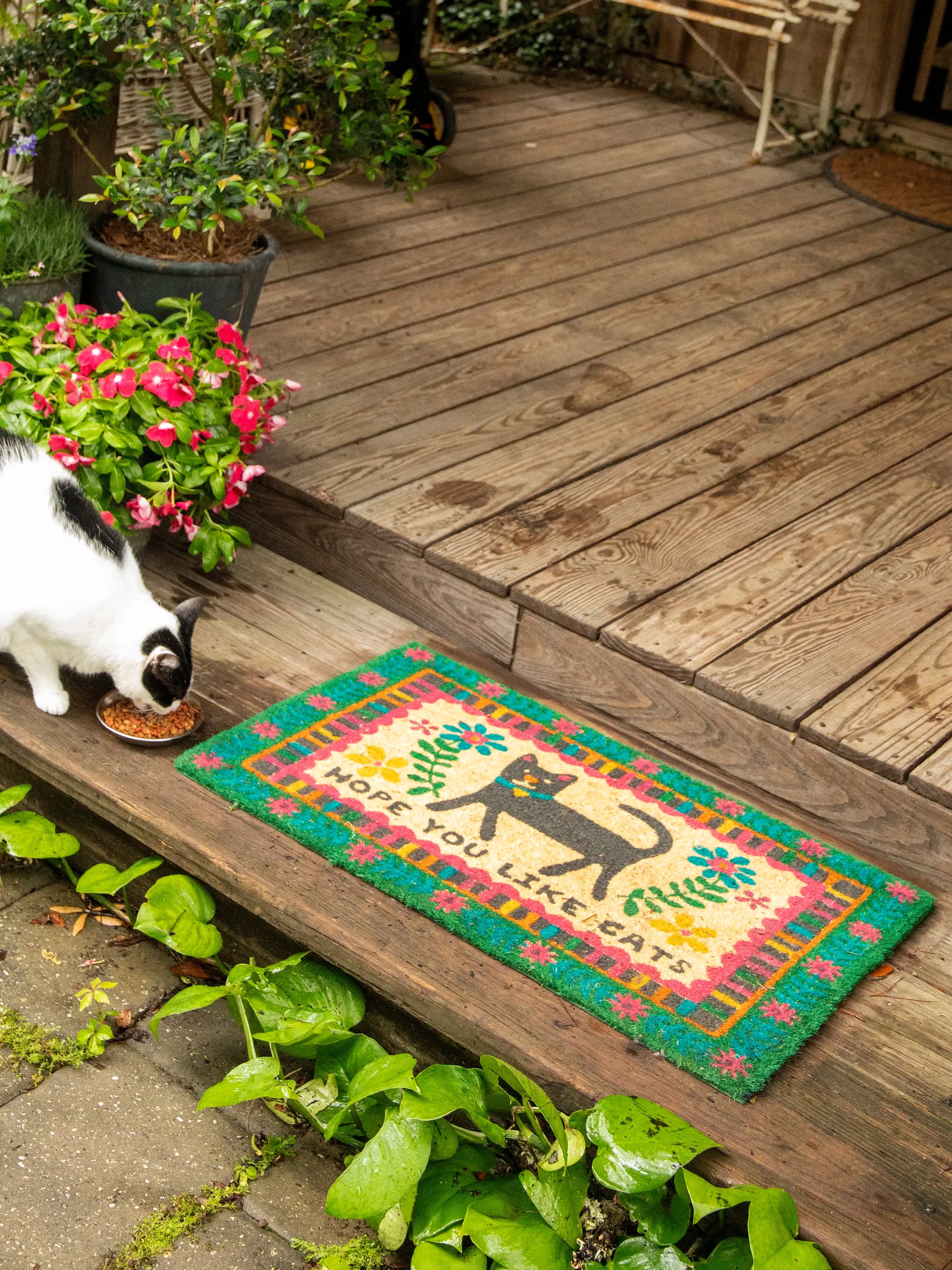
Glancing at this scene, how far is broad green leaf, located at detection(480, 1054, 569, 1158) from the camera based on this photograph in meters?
1.57

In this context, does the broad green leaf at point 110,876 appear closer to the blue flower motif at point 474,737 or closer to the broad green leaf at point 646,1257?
the blue flower motif at point 474,737

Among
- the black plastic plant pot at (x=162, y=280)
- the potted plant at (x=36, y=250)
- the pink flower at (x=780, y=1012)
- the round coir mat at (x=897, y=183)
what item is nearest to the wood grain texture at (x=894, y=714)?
the pink flower at (x=780, y=1012)

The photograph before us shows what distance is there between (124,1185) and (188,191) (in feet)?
5.47

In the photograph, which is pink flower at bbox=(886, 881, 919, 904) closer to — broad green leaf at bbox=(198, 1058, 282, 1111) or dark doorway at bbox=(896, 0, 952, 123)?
broad green leaf at bbox=(198, 1058, 282, 1111)

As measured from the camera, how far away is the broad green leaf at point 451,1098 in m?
1.59

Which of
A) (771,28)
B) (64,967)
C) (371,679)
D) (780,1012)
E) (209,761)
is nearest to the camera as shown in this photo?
(780,1012)

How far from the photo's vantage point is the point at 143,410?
2.27 meters

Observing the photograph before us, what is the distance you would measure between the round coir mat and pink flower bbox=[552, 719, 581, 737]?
2.87m

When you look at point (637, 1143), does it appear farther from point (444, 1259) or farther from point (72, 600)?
point (72, 600)

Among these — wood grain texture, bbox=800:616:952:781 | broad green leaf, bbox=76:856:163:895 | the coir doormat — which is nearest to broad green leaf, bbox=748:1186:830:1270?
the coir doormat

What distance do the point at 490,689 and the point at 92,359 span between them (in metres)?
0.88

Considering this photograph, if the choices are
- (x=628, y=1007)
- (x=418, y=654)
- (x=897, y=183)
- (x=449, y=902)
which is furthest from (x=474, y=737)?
(x=897, y=183)

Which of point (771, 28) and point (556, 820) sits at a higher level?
point (771, 28)

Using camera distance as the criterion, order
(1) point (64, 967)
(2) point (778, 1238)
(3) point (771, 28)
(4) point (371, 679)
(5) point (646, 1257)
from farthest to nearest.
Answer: (3) point (771, 28) < (4) point (371, 679) < (1) point (64, 967) < (5) point (646, 1257) < (2) point (778, 1238)
